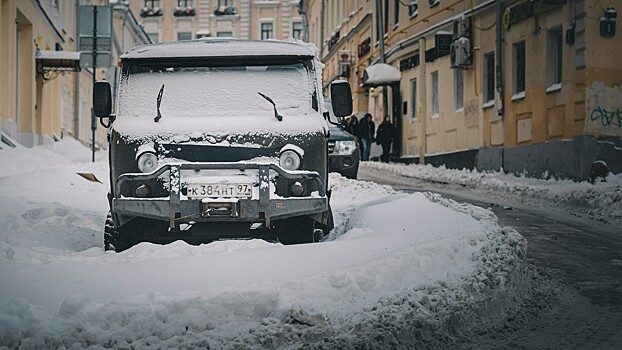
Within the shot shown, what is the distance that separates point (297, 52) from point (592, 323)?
144 inches

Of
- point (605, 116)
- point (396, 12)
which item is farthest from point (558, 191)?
point (396, 12)

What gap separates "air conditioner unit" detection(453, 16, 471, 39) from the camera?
942 inches

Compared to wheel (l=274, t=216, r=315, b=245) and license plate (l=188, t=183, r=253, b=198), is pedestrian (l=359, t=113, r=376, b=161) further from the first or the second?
license plate (l=188, t=183, r=253, b=198)

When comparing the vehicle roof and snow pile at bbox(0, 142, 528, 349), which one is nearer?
snow pile at bbox(0, 142, 528, 349)

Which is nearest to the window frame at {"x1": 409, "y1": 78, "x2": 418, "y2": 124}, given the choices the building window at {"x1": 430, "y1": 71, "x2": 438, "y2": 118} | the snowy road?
the building window at {"x1": 430, "y1": 71, "x2": 438, "y2": 118}

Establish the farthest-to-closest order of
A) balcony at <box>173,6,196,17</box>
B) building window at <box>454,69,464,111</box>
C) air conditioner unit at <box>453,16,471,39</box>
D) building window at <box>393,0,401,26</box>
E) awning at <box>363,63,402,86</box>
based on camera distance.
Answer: balcony at <box>173,6,196,17</box> < building window at <box>393,0,401,26</box> < awning at <box>363,63,402,86</box> < building window at <box>454,69,464,111</box> < air conditioner unit at <box>453,16,471,39</box>

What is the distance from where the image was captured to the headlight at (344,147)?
1895 cm

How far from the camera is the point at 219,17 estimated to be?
70188 millimetres

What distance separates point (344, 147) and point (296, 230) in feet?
37.5

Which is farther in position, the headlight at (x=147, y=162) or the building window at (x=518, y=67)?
the building window at (x=518, y=67)

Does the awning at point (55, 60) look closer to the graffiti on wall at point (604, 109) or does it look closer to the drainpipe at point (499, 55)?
the drainpipe at point (499, 55)

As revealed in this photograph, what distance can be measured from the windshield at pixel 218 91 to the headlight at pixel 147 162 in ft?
1.76

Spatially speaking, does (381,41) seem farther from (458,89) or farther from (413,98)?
(458,89)

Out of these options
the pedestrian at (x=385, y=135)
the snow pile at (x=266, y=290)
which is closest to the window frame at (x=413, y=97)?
the pedestrian at (x=385, y=135)
